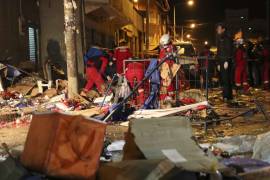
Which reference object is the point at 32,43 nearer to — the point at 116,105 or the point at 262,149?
the point at 116,105

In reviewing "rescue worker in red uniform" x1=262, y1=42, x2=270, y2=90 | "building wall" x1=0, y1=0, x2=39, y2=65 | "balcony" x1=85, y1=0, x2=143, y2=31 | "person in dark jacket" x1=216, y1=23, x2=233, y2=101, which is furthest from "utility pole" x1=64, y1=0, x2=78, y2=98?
"rescue worker in red uniform" x1=262, y1=42, x2=270, y2=90

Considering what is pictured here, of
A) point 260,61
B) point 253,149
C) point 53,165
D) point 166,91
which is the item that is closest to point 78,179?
point 53,165

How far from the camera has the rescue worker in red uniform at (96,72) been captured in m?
16.1

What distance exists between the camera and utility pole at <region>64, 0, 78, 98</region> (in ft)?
50.2

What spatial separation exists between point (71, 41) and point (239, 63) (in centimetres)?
613

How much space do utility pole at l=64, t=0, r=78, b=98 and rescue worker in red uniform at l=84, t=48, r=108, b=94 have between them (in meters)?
0.60

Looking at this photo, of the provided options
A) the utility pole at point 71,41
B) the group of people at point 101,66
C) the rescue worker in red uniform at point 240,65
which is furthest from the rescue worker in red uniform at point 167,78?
the rescue worker in red uniform at point 240,65

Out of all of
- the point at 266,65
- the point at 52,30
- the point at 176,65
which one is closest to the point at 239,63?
the point at 266,65

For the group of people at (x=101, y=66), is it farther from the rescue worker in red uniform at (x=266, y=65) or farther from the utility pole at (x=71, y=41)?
the rescue worker in red uniform at (x=266, y=65)

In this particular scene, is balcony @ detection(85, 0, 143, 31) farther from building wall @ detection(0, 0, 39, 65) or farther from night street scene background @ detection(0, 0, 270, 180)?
building wall @ detection(0, 0, 39, 65)

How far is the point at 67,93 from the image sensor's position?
51.3 ft

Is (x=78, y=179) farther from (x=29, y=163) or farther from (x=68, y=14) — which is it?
(x=68, y=14)

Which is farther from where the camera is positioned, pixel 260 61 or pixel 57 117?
pixel 260 61

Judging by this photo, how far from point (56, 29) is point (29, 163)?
608 inches
